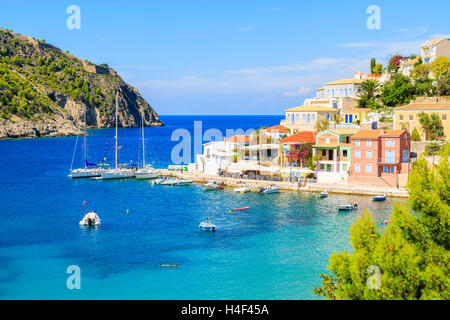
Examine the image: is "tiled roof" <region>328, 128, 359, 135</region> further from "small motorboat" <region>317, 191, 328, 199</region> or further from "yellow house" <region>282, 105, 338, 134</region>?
"yellow house" <region>282, 105, 338, 134</region>

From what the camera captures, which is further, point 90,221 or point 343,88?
point 343,88

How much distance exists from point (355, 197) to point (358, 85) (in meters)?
34.0

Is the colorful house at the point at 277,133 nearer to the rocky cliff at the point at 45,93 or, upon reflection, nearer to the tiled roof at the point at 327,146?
the tiled roof at the point at 327,146

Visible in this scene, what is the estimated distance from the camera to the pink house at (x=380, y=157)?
4641 centimetres

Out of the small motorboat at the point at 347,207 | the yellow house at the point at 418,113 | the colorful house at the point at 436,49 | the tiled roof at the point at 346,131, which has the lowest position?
the small motorboat at the point at 347,207

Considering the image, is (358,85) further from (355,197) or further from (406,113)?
(355,197)

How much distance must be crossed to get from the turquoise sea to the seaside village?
5395 mm

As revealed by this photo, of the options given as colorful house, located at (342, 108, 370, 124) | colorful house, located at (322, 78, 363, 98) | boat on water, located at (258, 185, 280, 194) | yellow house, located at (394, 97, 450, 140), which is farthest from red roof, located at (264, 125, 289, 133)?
colorful house, located at (322, 78, 363, 98)

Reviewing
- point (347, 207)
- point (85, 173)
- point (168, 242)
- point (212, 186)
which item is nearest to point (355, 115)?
point (212, 186)

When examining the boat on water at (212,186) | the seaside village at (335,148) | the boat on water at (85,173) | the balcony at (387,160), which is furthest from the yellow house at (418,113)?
the boat on water at (85,173)

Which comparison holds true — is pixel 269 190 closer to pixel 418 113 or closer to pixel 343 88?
pixel 418 113

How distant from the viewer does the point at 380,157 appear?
4703 centimetres

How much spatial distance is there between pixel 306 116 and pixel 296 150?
42.0 feet
